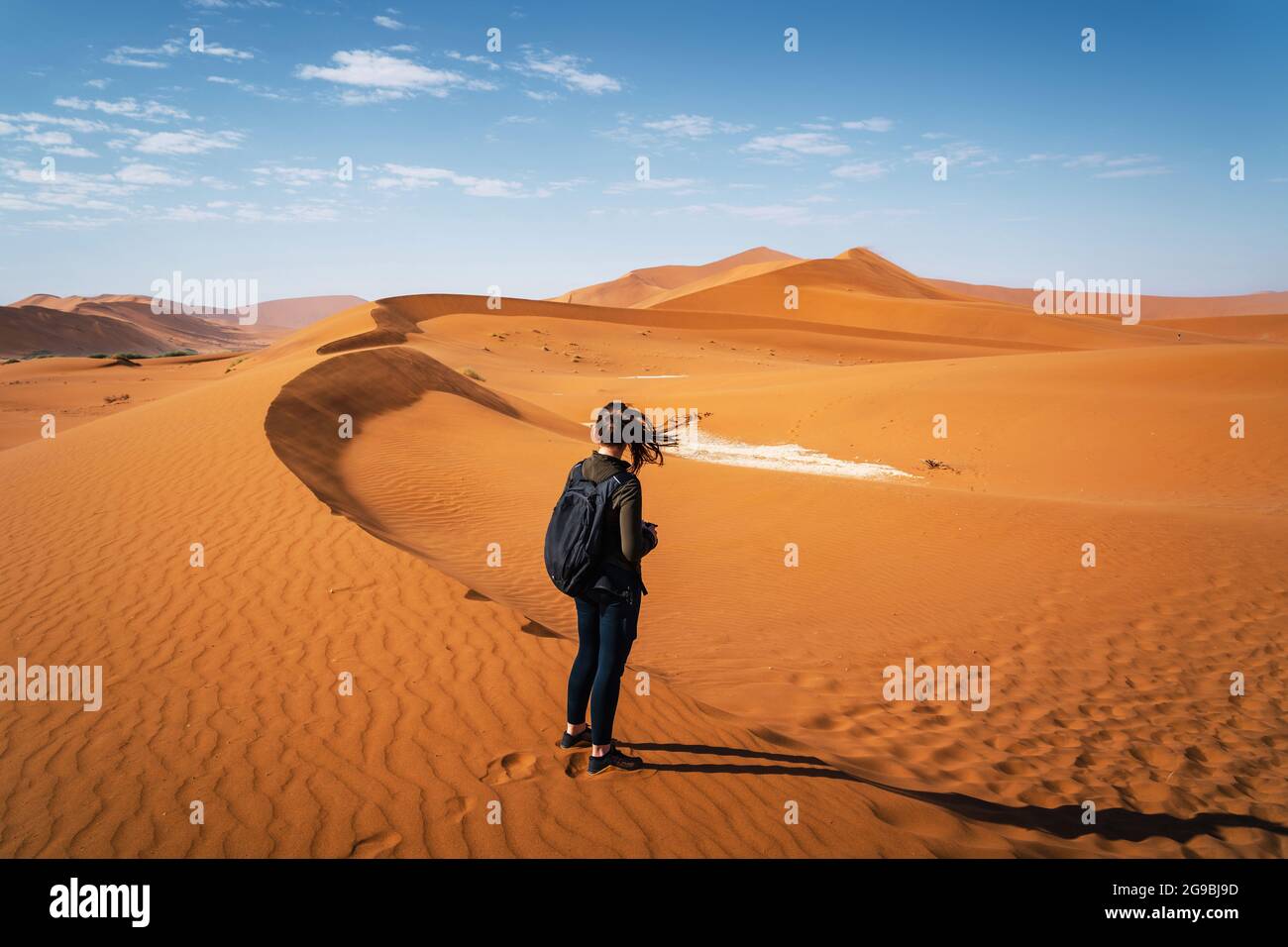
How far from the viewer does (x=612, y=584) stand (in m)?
3.78

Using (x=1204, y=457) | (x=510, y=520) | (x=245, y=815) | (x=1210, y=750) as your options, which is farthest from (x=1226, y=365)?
(x=245, y=815)

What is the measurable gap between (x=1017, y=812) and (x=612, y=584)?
310 centimetres

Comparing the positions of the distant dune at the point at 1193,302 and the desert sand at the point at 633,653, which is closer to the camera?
the desert sand at the point at 633,653

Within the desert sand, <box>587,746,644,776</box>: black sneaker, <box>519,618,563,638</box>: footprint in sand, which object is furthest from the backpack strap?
<box>519,618,563,638</box>: footprint in sand

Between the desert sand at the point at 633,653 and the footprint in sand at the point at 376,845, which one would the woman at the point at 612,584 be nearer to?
the desert sand at the point at 633,653

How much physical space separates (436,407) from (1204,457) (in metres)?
16.8

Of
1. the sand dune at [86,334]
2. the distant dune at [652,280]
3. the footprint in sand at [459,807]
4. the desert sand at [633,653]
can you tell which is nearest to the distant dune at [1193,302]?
the distant dune at [652,280]

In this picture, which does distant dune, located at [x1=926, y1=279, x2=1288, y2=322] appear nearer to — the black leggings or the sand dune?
the sand dune

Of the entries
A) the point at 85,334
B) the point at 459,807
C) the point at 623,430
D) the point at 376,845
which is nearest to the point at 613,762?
the point at 459,807

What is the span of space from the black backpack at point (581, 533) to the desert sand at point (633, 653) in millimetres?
1112

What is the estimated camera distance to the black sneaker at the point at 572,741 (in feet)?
13.6

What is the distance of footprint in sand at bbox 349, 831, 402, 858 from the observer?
3.25 meters

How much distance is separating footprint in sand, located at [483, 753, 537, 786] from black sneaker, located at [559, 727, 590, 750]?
18 cm
